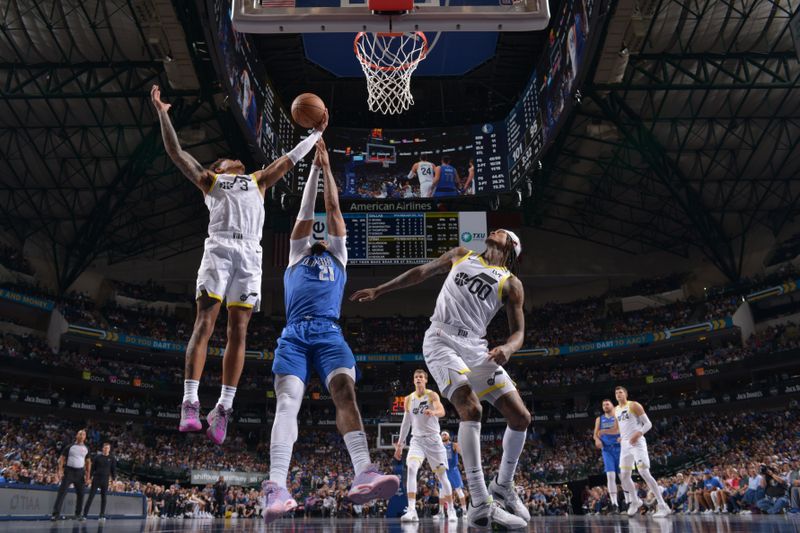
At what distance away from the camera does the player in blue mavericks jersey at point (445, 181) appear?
22.5 metres

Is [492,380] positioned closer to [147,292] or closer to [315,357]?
[315,357]

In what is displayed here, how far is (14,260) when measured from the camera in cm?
3328

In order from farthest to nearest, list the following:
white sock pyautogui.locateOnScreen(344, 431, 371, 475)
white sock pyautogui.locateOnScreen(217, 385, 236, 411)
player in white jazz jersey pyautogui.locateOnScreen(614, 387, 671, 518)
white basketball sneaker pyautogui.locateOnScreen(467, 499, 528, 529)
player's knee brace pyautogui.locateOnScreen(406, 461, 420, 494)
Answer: player's knee brace pyautogui.locateOnScreen(406, 461, 420, 494) → player in white jazz jersey pyautogui.locateOnScreen(614, 387, 671, 518) → white sock pyautogui.locateOnScreen(217, 385, 236, 411) → white basketball sneaker pyautogui.locateOnScreen(467, 499, 528, 529) → white sock pyautogui.locateOnScreen(344, 431, 371, 475)

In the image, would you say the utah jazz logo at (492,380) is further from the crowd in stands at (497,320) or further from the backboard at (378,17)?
the crowd in stands at (497,320)

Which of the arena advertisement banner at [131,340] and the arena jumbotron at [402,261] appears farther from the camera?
the arena advertisement banner at [131,340]

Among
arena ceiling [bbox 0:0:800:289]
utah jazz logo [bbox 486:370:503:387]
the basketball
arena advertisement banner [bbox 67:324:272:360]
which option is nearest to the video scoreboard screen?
arena ceiling [bbox 0:0:800:289]

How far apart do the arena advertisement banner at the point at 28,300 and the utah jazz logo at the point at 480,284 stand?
30456 mm

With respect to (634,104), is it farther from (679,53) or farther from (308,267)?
(308,267)

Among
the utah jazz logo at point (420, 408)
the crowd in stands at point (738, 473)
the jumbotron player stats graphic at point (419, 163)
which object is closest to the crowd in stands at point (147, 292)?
the jumbotron player stats graphic at point (419, 163)

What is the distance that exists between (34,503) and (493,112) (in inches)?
941

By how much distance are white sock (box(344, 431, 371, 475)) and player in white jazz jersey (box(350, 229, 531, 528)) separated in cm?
114

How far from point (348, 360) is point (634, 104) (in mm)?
25072

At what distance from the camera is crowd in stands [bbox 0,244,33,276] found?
107 ft

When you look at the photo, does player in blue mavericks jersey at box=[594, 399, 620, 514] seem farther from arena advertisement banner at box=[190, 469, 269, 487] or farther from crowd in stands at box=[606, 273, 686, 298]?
crowd in stands at box=[606, 273, 686, 298]
